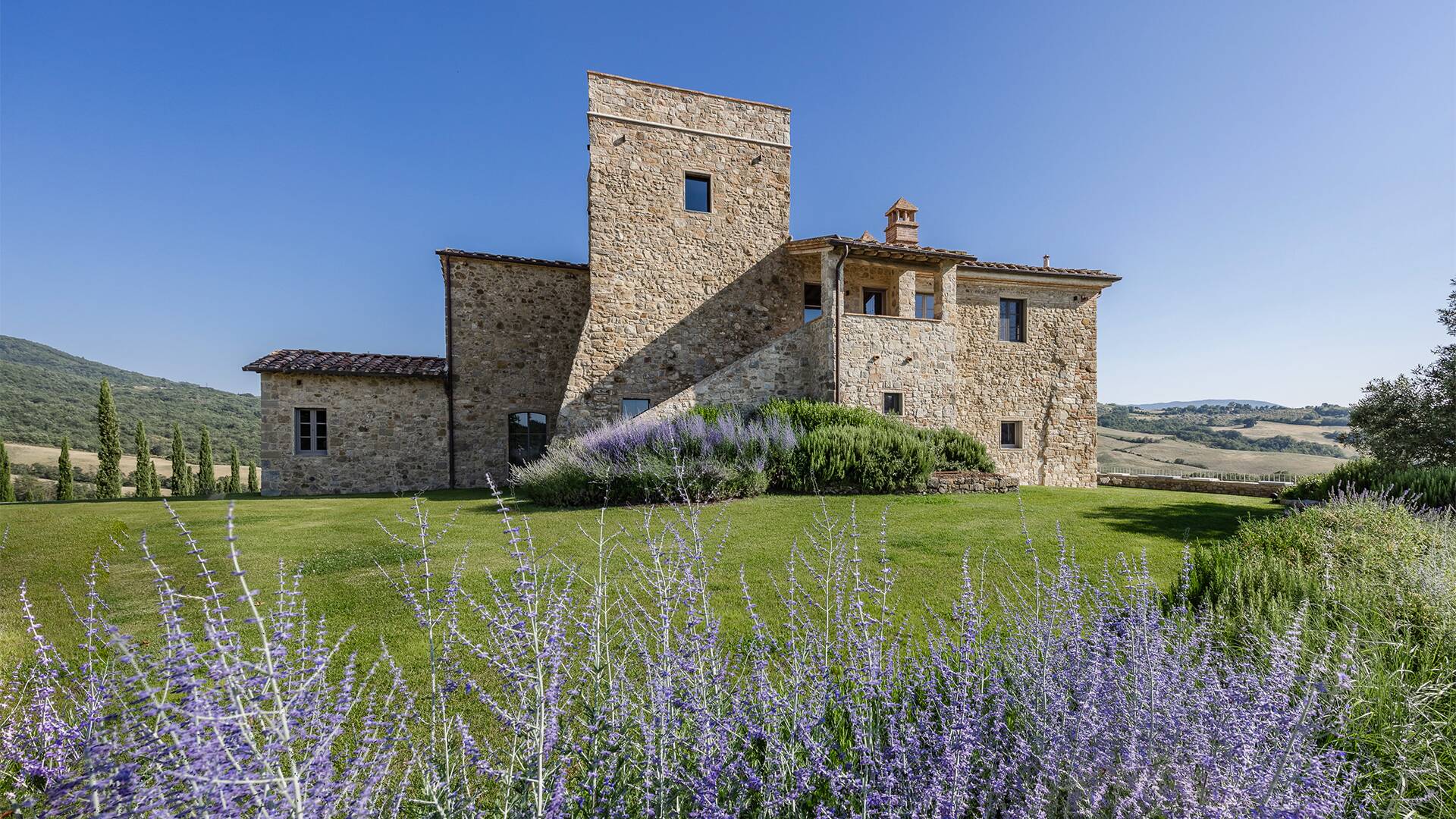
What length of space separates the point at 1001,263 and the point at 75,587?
1867 cm

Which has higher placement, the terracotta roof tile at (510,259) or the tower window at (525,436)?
the terracotta roof tile at (510,259)

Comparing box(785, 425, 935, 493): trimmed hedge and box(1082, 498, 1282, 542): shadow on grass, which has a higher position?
box(785, 425, 935, 493): trimmed hedge

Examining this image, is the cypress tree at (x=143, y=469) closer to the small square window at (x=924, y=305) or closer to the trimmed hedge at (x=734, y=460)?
the trimmed hedge at (x=734, y=460)

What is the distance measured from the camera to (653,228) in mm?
14859

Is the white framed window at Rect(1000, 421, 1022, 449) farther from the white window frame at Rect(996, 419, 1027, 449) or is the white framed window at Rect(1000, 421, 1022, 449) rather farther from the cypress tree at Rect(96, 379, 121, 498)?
the cypress tree at Rect(96, 379, 121, 498)

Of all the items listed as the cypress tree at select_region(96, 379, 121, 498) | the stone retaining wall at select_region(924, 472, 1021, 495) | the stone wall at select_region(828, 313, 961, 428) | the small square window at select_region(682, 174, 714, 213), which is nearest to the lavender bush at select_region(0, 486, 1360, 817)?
the stone retaining wall at select_region(924, 472, 1021, 495)

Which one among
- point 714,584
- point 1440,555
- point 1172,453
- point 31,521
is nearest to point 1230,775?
point 714,584

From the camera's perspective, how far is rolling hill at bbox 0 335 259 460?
153ft

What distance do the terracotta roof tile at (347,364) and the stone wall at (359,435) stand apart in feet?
0.69

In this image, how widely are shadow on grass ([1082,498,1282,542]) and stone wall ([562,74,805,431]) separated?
9265 millimetres

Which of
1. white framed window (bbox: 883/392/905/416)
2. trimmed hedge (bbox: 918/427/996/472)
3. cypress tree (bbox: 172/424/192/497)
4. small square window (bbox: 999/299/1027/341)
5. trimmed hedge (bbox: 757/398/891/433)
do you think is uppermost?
small square window (bbox: 999/299/1027/341)

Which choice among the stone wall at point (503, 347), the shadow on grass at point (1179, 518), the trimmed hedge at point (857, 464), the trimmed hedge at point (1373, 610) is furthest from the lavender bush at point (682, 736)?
the stone wall at point (503, 347)

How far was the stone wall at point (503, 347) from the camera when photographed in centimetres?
1493

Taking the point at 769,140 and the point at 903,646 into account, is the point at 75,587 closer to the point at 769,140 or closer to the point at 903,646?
the point at 903,646
